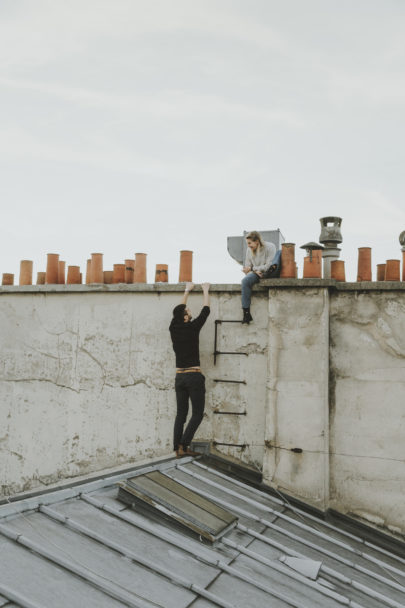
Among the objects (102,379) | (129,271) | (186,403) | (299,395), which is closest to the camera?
(299,395)

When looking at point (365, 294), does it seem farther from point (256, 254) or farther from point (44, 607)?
point (44, 607)

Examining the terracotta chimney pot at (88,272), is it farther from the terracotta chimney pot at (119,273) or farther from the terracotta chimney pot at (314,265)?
the terracotta chimney pot at (314,265)

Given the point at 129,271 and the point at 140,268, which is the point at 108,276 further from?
the point at 140,268

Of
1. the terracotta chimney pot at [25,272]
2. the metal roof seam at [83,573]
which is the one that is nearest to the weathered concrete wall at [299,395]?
the metal roof seam at [83,573]

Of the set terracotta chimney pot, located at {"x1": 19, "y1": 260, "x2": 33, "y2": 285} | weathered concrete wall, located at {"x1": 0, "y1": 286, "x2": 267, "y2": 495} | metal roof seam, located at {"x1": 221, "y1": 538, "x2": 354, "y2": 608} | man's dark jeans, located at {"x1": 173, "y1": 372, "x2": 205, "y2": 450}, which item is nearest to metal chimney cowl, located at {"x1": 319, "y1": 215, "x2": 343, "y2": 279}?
weathered concrete wall, located at {"x1": 0, "y1": 286, "x2": 267, "y2": 495}

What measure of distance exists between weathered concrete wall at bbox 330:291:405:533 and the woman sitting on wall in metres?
0.94

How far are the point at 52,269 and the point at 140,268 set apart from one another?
161 centimetres

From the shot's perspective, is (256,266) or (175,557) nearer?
(175,557)

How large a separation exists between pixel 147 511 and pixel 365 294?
3785 millimetres

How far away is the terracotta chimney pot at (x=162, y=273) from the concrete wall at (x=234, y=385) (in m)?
0.22

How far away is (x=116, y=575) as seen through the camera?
12.5ft

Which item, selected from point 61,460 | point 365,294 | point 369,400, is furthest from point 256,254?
point 61,460

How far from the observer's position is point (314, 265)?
22.8 ft

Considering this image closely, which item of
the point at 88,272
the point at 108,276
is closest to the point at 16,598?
the point at 108,276
